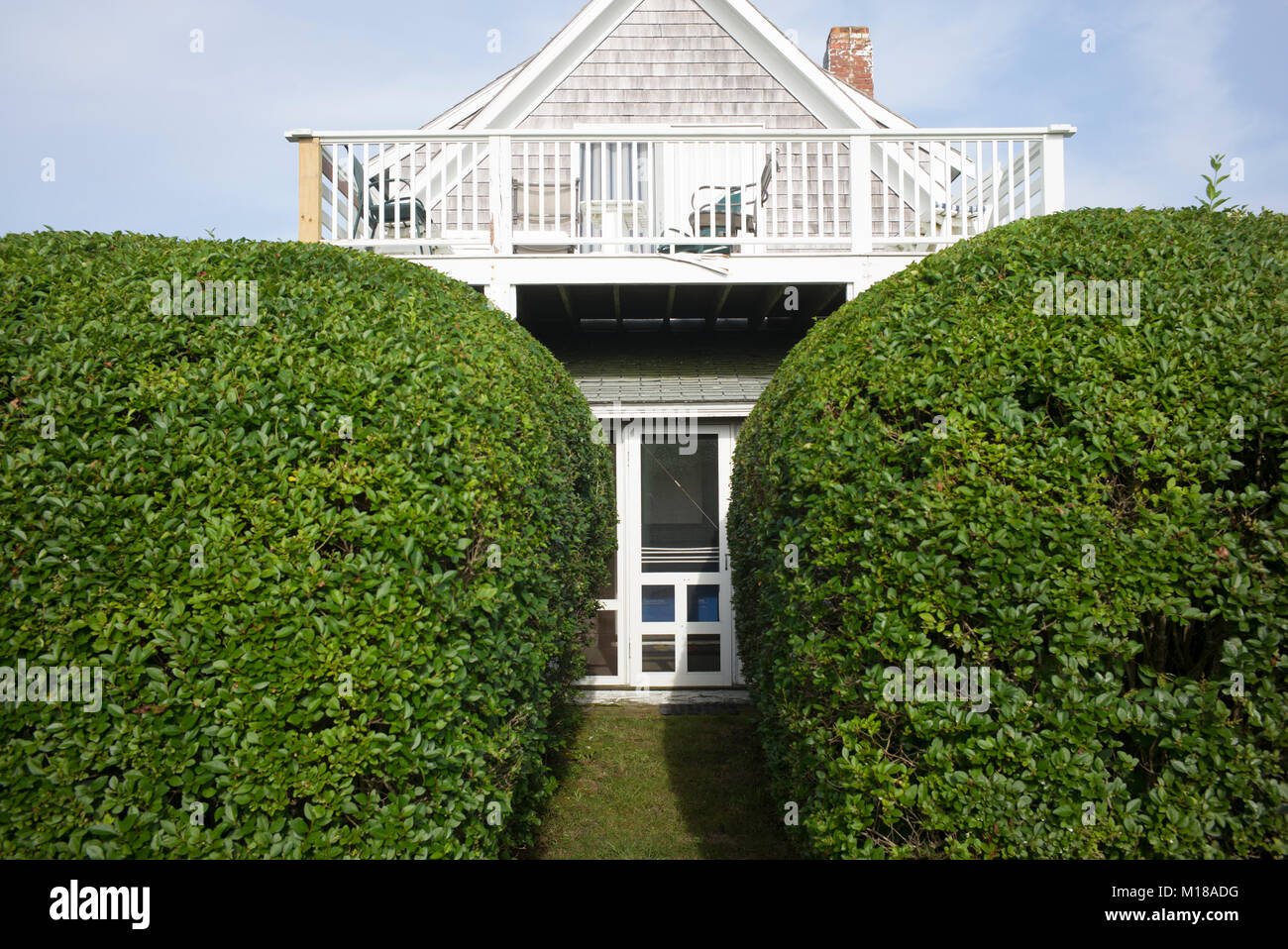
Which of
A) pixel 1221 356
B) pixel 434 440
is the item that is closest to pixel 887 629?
pixel 1221 356

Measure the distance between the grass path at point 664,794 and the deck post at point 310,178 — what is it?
528 centimetres

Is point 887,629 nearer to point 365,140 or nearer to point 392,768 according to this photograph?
point 392,768

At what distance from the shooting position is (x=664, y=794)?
5.05 meters

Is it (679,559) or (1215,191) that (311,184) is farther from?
(1215,191)

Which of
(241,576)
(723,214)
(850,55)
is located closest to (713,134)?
(723,214)

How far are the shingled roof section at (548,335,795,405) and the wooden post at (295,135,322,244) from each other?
108 inches

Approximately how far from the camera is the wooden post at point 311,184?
684cm

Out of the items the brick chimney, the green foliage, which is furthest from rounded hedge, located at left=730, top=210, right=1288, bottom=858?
the brick chimney

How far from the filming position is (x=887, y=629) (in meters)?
2.49

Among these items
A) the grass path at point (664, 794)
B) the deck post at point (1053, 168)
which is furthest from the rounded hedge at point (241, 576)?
the deck post at point (1053, 168)

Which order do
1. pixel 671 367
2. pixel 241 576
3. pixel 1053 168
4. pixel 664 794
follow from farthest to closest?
pixel 671 367, pixel 1053 168, pixel 664 794, pixel 241 576

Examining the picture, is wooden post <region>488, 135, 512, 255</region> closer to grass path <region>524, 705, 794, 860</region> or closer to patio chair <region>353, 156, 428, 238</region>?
patio chair <region>353, 156, 428, 238</region>

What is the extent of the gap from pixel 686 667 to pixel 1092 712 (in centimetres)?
→ 553

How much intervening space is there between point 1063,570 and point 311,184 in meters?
7.09
